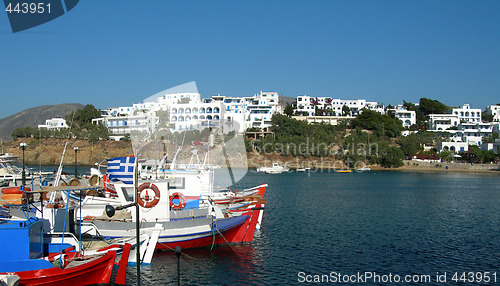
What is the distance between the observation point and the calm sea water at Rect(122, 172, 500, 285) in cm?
1812

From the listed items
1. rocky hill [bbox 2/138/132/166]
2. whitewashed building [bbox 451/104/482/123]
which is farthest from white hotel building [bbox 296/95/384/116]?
rocky hill [bbox 2/138/132/166]

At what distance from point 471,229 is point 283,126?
235 feet

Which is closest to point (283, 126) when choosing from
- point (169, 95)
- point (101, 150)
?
point (169, 95)

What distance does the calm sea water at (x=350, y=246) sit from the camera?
1812 cm

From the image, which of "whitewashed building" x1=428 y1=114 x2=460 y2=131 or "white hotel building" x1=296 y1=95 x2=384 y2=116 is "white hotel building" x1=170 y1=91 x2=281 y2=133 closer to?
"white hotel building" x1=296 y1=95 x2=384 y2=116

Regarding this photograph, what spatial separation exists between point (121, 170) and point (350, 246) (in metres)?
13.4

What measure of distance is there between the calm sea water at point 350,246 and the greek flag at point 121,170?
21.0 ft

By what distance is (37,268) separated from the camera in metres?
13.5

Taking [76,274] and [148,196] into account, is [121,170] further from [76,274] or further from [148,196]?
[76,274]

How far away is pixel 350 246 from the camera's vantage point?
22656 millimetres

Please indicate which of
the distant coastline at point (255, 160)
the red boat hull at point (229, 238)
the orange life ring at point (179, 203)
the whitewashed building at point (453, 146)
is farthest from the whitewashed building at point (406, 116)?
the orange life ring at point (179, 203)

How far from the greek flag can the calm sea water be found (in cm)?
642

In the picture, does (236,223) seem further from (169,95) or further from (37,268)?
(169,95)

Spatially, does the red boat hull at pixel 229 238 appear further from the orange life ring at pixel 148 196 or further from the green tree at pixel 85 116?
the green tree at pixel 85 116
